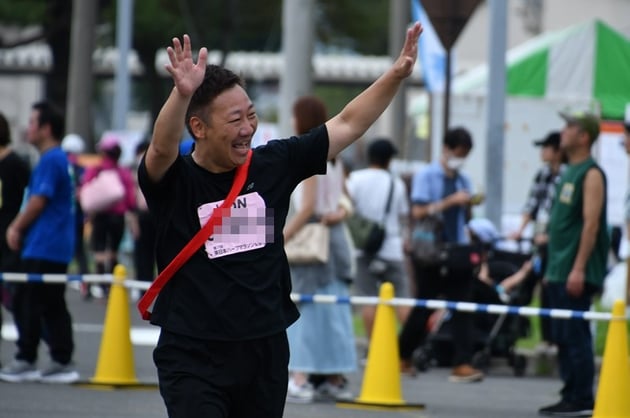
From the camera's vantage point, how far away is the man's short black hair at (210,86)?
5.74 m

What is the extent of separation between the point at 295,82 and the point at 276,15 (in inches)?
1363

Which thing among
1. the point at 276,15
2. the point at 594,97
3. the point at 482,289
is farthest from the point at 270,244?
the point at 276,15

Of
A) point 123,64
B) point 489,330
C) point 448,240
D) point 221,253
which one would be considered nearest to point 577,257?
point 448,240

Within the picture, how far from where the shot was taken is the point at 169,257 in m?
5.84

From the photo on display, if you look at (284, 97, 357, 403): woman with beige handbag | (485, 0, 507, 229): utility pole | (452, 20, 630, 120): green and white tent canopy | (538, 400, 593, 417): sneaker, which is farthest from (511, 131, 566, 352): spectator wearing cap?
(452, 20, 630, 120): green and white tent canopy

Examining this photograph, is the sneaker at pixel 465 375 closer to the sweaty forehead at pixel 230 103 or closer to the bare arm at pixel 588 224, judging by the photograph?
the bare arm at pixel 588 224

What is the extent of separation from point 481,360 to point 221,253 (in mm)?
8104

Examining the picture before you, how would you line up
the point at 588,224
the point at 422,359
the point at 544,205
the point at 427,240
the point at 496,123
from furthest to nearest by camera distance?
the point at 496,123, the point at 544,205, the point at 422,359, the point at 427,240, the point at 588,224

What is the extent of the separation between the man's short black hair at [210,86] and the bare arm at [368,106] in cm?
43

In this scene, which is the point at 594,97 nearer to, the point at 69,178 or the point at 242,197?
the point at 69,178

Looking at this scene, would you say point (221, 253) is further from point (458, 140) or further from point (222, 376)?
point (458, 140)

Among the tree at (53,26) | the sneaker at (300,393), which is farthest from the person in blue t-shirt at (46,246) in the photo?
the tree at (53,26)

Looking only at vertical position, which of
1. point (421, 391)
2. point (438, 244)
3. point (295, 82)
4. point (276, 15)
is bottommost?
point (421, 391)

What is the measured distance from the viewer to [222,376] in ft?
18.7
